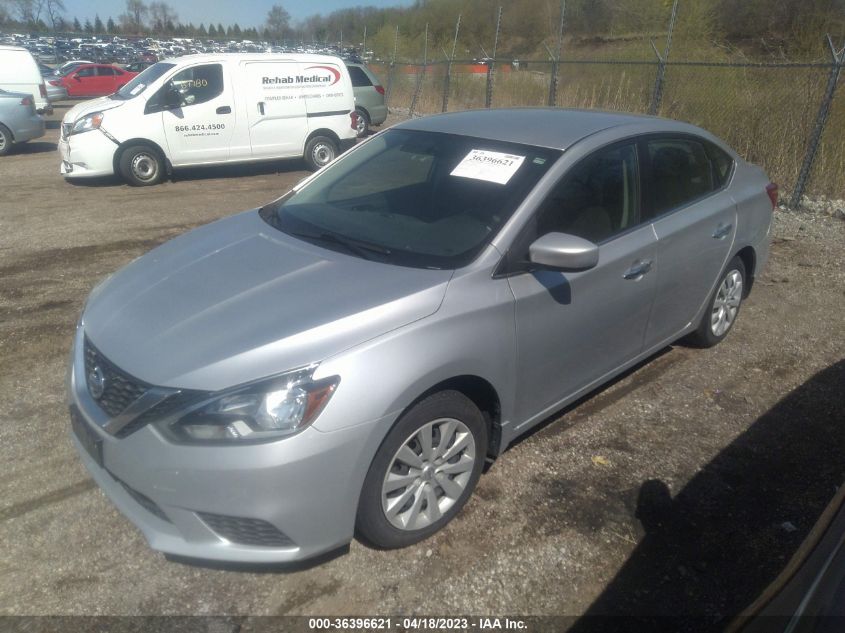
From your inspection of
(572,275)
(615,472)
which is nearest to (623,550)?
(615,472)

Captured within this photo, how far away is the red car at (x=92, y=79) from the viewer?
25516mm

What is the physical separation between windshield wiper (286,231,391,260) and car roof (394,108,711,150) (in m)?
0.96

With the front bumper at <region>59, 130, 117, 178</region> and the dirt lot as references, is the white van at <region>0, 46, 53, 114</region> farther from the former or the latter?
the dirt lot

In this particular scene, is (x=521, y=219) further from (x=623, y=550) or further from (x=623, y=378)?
(x=623, y=378)

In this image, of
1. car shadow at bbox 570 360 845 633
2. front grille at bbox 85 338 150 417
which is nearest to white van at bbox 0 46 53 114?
front grille at bbox 85 338 150 417

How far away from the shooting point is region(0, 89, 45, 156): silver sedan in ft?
43.0

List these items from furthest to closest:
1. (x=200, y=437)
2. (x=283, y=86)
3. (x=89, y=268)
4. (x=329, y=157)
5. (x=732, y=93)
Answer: (x=329, y=157), (x=283, y=86), (x=732, y=93), (x=89, y=268), (x=200, y=437)

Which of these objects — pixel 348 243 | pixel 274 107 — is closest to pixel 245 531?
pixel 348 243

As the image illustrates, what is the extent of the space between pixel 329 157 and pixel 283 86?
1488mm

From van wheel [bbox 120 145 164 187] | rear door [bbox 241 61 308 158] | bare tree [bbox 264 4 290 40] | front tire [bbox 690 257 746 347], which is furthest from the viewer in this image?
bare tree [bbox 264 4 290 40]

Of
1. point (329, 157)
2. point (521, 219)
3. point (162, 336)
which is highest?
point (521, 219)

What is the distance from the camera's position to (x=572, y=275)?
3.22 m

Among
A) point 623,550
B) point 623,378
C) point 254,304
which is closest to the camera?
point 254,304

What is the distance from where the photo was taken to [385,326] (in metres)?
2.56
